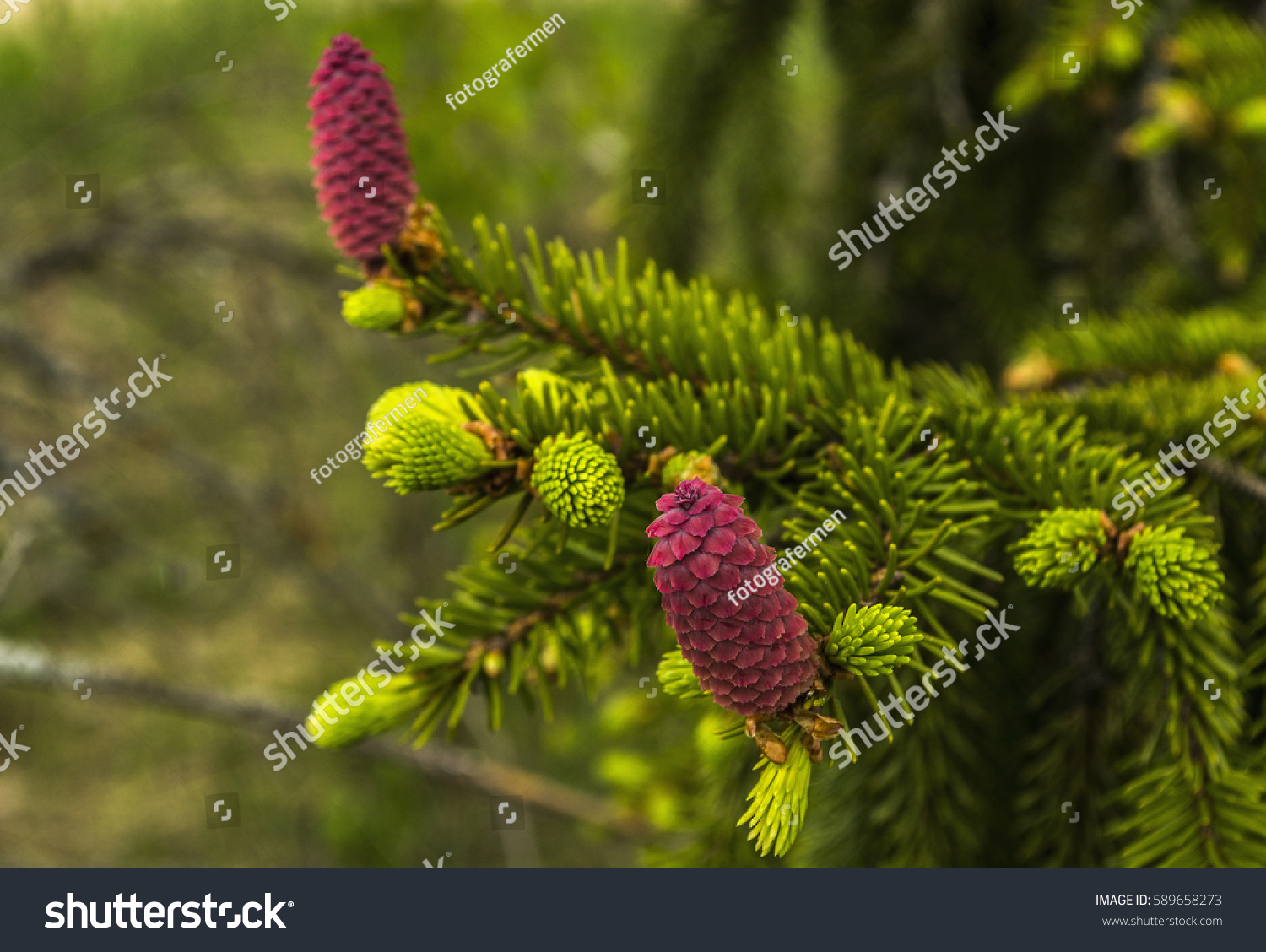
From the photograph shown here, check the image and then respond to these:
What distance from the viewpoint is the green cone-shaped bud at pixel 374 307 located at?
0.59 metres

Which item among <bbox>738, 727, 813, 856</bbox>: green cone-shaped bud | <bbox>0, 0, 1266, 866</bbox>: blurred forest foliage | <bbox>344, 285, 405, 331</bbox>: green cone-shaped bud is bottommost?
<bbox>738, 727, 813, 856</bbox>: green cone-shaped bud

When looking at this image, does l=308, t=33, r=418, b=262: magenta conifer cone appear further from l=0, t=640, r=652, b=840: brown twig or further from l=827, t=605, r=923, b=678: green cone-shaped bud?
l=0, t=640, r=652, b=840: brown twig

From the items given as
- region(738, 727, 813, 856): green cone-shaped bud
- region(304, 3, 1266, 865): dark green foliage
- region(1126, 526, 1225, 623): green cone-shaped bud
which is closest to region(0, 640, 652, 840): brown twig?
region(304, 3, 1266, 865): dark green foliage

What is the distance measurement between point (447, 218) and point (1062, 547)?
1.44 m

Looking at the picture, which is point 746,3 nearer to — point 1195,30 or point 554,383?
point 1195,30

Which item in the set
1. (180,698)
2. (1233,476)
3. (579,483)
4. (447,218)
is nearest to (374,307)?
(579,483)

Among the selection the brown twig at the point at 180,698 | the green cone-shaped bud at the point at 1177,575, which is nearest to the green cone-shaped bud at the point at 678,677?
the green cone-shaped bud at the point at 1177,575

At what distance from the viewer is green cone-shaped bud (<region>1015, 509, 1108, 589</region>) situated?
0.53 metres

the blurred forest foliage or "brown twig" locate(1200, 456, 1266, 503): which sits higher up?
the blurred forest foliage

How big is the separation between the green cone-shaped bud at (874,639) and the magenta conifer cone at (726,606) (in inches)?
1.1

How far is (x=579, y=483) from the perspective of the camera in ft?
1.67

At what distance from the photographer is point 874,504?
1.86 ft

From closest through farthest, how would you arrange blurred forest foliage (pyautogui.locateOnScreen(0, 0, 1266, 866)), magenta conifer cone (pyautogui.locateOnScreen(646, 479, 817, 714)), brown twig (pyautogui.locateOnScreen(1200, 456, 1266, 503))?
magenta conifer cone (pyautogui.locateOnScreen(646, 479, 817, 714))
brown twig (pyautogui.locateOnScreen(1200, 456, 1266, 503))
blurred forest foliage (pyautogui.locateOnScreen(0, 0, 1266, 866))

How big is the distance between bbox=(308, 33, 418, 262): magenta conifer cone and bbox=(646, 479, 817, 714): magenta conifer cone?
330 millimetres
